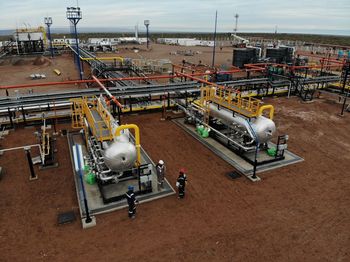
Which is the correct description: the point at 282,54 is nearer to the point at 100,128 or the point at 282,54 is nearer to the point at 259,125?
the point at 259,125

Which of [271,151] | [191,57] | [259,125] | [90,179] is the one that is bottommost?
[90,179]

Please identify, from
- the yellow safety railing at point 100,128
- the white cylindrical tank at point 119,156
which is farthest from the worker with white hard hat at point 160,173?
the yellow safety railing at point 100,128

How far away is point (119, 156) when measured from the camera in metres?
9.76

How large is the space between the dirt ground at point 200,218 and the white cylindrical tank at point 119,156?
5.36 feet

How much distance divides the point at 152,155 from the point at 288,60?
32.4 m

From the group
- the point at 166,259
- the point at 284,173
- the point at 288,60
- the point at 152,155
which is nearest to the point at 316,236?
the point at 284,173

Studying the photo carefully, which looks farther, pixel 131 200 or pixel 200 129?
pixel 200 129

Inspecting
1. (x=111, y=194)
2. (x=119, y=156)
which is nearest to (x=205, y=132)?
Result: (x=119, y=156)

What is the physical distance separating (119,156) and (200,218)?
3614 mm

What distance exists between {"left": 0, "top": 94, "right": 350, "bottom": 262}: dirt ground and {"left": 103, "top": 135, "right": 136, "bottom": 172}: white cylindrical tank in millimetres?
1633

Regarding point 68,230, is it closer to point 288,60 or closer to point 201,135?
point 201,135

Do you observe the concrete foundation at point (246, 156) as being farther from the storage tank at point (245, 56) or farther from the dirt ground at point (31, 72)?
the storage tank at point (245, 56)

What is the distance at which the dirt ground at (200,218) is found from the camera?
776cm

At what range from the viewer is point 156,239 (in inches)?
323
